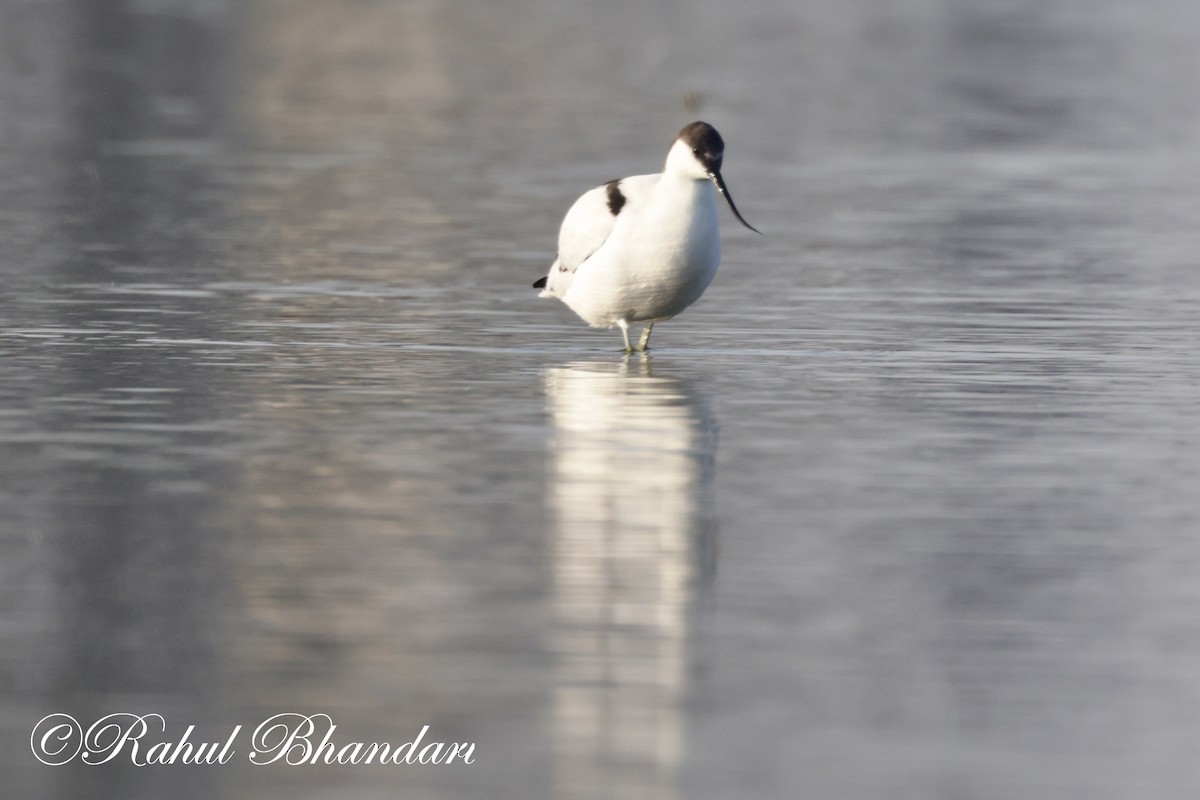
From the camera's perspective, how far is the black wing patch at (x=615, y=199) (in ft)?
44.0

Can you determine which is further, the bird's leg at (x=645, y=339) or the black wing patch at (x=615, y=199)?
the bird's leg at (x=645, y=339)

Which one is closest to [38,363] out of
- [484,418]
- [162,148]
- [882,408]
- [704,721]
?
[484,418]

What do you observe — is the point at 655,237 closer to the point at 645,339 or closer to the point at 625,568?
the point at 645,339

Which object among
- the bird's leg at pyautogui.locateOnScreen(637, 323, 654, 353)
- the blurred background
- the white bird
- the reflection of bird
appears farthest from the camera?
the bird's leg at pyautogui.locateOnScreen(637, 323, 654, 353)

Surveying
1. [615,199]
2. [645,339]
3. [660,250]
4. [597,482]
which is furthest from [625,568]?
[645,339]

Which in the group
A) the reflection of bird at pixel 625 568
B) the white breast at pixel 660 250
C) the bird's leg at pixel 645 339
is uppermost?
the white breast at pixel 660 250

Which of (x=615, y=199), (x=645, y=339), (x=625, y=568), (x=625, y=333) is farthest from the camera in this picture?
(x=645, y=339)

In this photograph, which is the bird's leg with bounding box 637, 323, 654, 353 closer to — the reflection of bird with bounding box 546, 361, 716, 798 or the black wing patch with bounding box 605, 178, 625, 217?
the black wing patch with bounding box 605, 178, 625, 217

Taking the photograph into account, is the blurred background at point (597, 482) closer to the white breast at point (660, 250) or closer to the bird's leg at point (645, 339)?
the bird's leg at point (645, 339)

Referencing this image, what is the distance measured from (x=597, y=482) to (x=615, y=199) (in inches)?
156

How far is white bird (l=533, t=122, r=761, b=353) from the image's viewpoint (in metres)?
13.2

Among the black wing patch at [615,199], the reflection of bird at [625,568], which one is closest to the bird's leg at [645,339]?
the black wing patch at [615,199]

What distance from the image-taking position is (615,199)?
44.1 feet

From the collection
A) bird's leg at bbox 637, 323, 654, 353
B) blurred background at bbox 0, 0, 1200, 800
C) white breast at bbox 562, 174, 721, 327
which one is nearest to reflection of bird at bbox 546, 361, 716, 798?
blurred background at bbox 0, 0, 1200, 800
